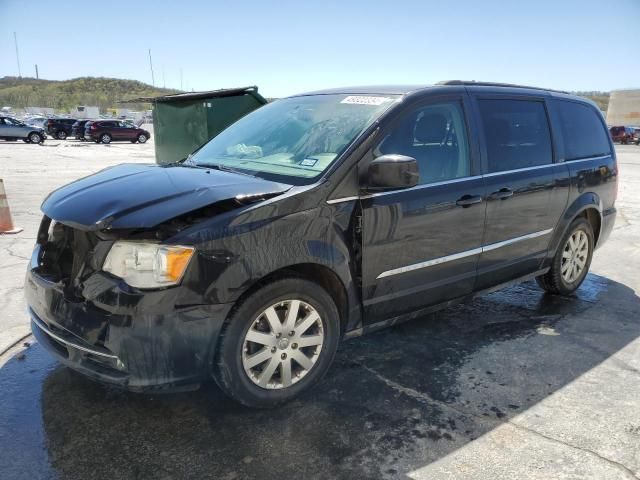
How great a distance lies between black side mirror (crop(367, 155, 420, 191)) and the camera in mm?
2891

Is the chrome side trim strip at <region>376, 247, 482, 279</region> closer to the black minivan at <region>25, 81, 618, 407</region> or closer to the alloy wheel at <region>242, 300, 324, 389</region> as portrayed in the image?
the black minivan at <region>25, 81, 618, 407</region>

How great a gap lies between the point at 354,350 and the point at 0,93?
484 feet

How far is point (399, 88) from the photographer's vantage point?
3596 mm

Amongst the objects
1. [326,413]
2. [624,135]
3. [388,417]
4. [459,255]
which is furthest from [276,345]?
[624,135]

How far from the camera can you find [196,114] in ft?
27.2

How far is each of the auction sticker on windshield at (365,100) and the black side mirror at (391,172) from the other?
55 centimetres

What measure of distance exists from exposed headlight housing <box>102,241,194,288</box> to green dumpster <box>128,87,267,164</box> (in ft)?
17.9

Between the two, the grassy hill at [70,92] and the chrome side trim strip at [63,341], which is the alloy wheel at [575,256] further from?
the grassy hill at [70,92]

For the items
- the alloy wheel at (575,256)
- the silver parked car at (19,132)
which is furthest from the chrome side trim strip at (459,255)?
the silver parked car at (19,132)

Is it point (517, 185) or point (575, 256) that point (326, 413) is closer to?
point (517, 185)

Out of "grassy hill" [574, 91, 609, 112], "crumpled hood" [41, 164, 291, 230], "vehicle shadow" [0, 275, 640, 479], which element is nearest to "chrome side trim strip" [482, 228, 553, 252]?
"vehicle shadow" [0, 275, 640, 479]

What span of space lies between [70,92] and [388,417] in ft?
532

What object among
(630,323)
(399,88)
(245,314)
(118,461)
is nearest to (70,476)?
(118,461)

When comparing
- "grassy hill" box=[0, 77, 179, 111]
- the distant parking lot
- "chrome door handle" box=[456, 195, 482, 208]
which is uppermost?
"grassy hill" box=[0, 77, 179, 111]
